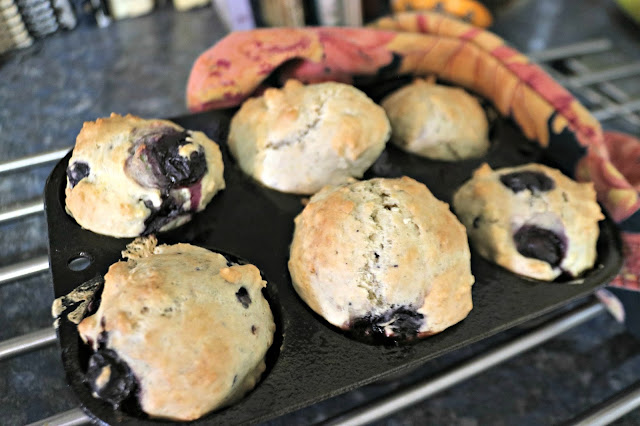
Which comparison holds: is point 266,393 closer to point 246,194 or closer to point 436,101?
point 246,194

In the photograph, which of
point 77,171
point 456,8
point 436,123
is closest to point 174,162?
point 77,171

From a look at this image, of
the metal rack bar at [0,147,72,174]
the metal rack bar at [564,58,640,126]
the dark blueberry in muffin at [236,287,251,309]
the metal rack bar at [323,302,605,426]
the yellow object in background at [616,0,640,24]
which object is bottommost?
the metal rack bar at [323,302,605,426]

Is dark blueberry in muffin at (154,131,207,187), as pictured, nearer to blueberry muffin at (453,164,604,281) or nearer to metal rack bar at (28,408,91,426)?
metal rack bar at (28,408,91,426)

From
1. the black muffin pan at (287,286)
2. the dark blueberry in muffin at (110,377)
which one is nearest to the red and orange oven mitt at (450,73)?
the black muffin pan at (287,286)

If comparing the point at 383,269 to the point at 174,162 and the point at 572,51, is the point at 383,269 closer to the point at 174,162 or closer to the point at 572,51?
the point at 174,162

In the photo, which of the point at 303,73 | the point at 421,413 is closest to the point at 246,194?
the point at 303,73

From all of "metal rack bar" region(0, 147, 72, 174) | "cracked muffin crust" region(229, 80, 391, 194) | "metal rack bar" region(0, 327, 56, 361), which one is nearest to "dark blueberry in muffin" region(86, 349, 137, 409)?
"metal rack bar" region(0, 327, 56, 361)
